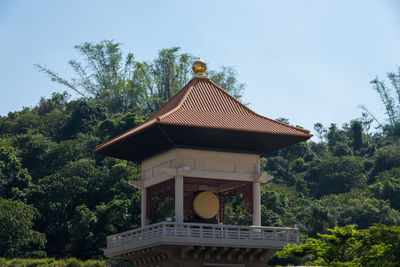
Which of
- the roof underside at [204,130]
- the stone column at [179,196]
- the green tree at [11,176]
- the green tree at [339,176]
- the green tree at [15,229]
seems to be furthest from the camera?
the green tree at [339,176]

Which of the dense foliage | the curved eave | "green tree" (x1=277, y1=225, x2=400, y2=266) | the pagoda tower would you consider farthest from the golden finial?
the dense foliage

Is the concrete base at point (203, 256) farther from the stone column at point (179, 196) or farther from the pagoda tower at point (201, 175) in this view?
the stone column at point (179, 196)

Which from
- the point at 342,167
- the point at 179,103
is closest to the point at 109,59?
the point at 342,167

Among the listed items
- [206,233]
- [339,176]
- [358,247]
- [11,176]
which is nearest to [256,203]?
[206,233]

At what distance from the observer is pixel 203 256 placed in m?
32.9

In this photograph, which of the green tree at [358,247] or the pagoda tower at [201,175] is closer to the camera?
the green tree at [358,247]

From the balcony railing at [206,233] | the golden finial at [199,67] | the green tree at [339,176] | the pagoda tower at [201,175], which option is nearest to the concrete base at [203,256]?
the pagoda tower at [201,175]

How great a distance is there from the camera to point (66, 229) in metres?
61.1

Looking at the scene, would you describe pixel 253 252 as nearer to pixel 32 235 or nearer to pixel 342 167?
pixel 32 235

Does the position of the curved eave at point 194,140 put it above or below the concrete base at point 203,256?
above

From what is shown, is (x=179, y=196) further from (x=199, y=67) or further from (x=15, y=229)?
(x=15, y=229)

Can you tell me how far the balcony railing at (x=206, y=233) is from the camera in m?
31.8

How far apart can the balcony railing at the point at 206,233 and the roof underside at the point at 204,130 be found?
11.9 feet

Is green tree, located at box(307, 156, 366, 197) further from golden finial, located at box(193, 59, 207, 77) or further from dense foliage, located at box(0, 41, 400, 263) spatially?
golden finial, located at box(193, 59, 207, 77)
